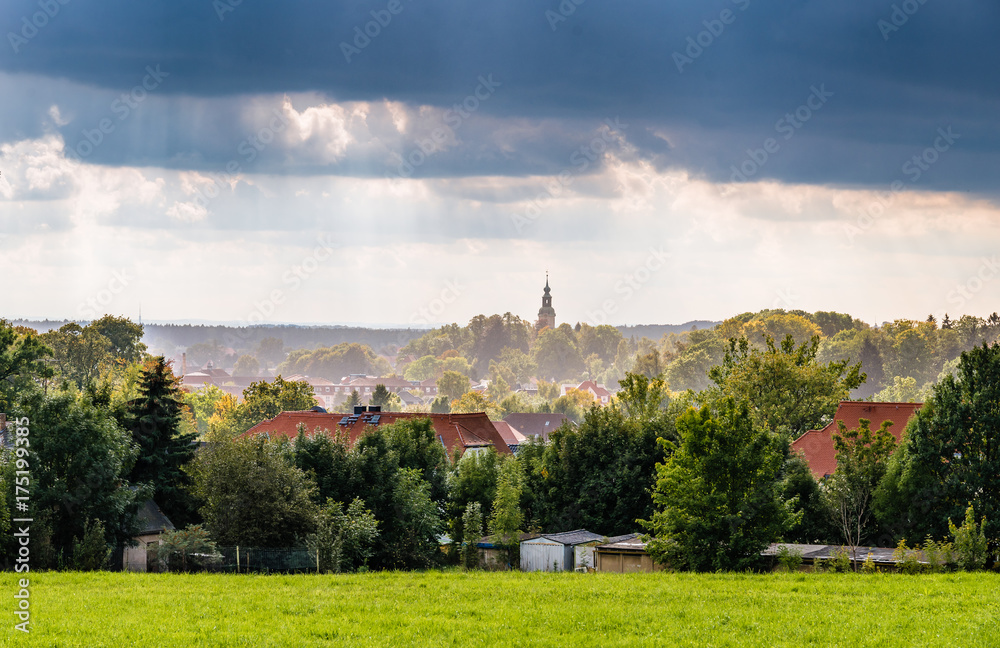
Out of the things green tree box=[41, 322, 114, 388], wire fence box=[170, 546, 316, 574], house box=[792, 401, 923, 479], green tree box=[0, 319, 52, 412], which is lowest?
wire fence box=[170, 546, 316, 574]

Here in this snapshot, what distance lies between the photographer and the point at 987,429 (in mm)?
36562

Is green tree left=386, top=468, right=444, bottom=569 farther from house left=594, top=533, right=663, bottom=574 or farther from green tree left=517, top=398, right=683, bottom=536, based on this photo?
green tree left=517, top=398, right=683, bottom=536

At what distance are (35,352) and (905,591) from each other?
174ft

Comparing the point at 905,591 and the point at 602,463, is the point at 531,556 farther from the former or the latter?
the point at 905,591

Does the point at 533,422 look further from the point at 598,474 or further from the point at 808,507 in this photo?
the point at 808,507

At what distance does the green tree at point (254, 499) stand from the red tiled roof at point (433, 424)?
2646 centimetres

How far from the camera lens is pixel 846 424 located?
5547 cm

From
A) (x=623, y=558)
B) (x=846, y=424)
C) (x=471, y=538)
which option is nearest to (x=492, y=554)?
(x=471, y=538)

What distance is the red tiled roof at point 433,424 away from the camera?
66.2 m

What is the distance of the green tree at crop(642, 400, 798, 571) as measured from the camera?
107 feet

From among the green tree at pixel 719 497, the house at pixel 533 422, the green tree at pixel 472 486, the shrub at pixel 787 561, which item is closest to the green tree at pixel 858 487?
the shrub at pixel 787 561

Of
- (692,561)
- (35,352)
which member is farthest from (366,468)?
(35,352)

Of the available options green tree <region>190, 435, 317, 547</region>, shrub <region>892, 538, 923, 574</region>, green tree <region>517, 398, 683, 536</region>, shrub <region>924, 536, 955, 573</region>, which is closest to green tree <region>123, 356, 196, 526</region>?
green tree <region>190, 435, 317, 547</region>

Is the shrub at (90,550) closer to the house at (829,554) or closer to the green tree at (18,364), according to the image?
the house at (829,554)
